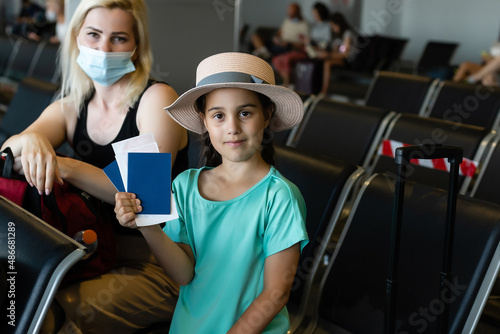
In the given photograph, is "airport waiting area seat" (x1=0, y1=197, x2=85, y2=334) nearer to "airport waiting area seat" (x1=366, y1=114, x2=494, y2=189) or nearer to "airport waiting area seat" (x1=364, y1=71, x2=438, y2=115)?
"airport waiting area seat" (x1=366, y1=114, x2=494, y2=189)

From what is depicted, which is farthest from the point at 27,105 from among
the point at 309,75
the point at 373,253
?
the point at 309,75

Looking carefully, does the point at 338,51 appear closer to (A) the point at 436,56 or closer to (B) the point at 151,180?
(A) the point at 436,56

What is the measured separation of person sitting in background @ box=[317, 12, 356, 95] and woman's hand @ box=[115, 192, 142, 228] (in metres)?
7.47

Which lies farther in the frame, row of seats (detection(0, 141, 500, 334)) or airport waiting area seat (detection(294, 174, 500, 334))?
airport waiting area seat (detection(294, 174, 500, 334))

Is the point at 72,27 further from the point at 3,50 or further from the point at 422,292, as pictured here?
the point at 3,50

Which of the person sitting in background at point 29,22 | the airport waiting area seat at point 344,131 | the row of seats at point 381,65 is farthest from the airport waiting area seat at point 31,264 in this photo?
the person sitting in background at point 29,22

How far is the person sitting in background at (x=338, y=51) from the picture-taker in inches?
346

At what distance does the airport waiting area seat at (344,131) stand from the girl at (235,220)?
1.38 m

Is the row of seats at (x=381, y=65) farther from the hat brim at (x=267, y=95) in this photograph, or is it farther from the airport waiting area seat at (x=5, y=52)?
the hat brim at (x=267, y=95)

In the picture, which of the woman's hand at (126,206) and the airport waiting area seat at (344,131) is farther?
the airport waiting area seat at (344,131)

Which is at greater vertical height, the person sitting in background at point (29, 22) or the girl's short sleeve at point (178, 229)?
the girl's short sleeve at point (178, 229)

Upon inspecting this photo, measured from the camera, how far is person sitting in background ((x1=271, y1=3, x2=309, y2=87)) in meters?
9.52

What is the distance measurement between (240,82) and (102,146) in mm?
781

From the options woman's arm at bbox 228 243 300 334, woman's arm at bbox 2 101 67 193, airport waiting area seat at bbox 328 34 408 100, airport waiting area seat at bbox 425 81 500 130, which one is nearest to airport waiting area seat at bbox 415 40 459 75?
airport waiting area seat at bbox 328 34 408 100
